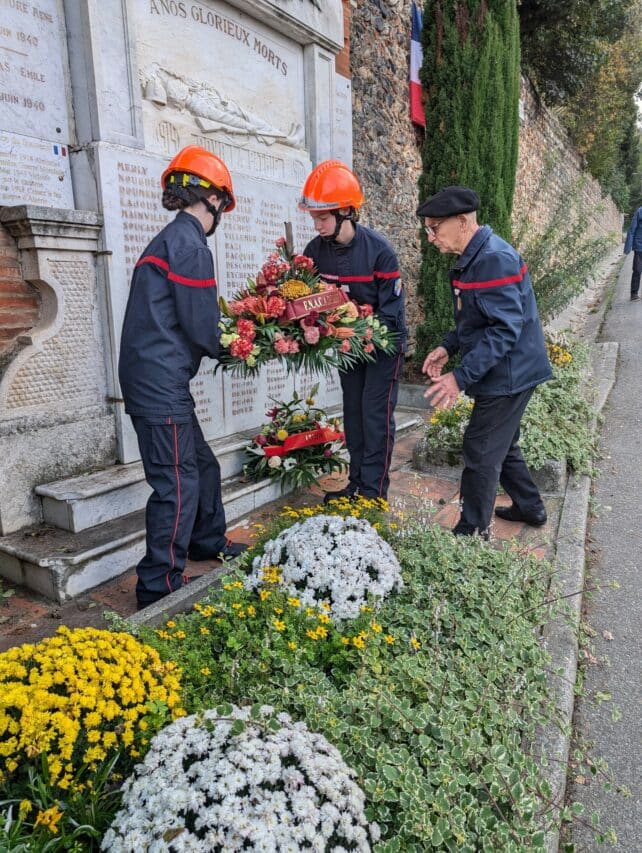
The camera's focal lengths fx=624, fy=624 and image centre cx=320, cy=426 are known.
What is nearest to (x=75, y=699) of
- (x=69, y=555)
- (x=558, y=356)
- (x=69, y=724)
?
(x=69, y=724)

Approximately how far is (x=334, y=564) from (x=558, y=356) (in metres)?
5.76

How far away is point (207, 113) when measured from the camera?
4609mm

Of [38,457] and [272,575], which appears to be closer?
[272,575]

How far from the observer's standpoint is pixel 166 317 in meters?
3.02

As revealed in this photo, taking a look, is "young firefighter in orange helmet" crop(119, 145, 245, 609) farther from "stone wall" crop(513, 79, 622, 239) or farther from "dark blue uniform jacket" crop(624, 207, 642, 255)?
"dark blue uniform jacket" crop(624, 207, 642, 255)

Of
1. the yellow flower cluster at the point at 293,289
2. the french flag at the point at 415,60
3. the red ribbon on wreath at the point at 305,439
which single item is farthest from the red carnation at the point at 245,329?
the french flag at the point at 415,60

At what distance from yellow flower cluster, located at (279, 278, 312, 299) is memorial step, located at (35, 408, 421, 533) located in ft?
4.78

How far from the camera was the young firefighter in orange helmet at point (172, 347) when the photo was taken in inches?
117

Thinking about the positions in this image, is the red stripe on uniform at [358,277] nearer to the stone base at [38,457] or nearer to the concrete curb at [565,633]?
the stone base at [38,457]

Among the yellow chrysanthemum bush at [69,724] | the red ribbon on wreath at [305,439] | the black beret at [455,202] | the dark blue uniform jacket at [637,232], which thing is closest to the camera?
the yellow chrysanthemum bush at [69,724]

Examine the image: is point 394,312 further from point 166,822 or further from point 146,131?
point 166,822

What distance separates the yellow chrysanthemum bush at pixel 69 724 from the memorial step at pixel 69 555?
141 centimetres

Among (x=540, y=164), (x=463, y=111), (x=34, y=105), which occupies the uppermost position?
(x=540, y=164)

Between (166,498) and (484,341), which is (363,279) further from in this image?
(166,498)
